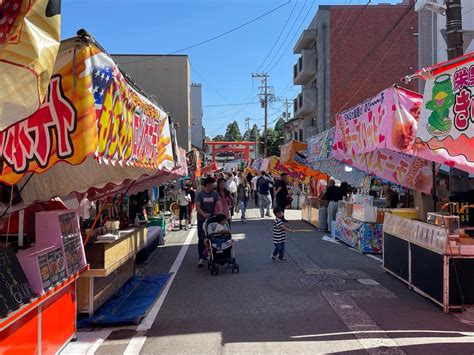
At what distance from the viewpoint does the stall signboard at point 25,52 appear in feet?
7.16

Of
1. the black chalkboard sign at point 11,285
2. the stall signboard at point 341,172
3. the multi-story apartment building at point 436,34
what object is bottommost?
the black chalkboard sign at point 11,285

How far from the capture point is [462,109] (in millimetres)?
5449

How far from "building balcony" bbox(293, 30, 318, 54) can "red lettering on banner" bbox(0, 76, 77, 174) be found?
3478 cm

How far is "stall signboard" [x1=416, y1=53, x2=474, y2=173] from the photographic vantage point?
534cm

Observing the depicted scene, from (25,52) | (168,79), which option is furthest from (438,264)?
(168,79)

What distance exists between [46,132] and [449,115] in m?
4.76

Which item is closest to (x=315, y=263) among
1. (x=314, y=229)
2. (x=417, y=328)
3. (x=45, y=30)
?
(x=417, y=328)

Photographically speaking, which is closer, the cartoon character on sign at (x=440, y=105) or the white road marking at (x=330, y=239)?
the cartoon character on sign at (x=440, y=105)

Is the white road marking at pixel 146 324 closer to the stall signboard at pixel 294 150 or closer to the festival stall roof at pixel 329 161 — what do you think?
the festival stall roof at pixel 329 161

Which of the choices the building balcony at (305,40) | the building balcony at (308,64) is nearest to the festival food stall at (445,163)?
the building balcony at (308,64)

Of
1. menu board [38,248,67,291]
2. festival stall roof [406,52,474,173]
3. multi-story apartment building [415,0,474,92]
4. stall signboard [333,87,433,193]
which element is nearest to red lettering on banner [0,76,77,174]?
menu board [38,248,67,291]

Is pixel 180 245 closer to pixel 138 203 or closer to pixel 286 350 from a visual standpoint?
pixel 138 203

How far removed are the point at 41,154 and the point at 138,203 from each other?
816 centimetres

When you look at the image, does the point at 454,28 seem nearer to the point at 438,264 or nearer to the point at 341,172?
the point at 438,264
